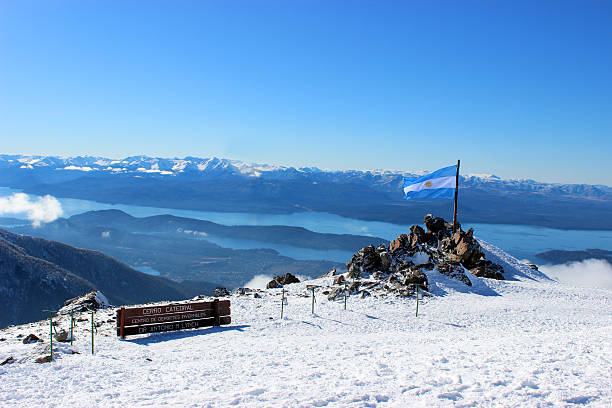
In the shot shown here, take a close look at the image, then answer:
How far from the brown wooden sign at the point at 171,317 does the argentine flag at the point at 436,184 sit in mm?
19840

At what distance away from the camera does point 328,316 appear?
18.0 meters

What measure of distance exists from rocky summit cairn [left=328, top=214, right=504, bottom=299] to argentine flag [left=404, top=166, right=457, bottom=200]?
4.16 meters

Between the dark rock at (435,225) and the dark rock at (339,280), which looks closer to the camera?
the dark rock at (339,280)

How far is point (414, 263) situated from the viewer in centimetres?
2742

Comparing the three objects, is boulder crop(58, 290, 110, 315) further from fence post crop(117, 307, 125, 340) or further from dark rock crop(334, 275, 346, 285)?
dark rock crop(334, 275, 346, 285)

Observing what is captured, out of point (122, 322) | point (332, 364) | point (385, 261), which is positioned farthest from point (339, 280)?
point (332, 364)

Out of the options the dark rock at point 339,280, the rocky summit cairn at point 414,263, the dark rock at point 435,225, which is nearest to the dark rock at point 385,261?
the rocky summit cairn at point 414,263

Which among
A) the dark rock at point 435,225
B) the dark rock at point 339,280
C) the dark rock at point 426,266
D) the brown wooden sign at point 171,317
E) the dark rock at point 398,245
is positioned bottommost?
the dark rock at point 339,280

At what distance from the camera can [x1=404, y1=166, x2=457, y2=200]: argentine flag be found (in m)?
30.8

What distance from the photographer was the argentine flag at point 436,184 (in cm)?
3078

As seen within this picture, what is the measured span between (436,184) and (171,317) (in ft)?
77.4

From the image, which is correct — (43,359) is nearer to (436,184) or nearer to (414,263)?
(414,263)

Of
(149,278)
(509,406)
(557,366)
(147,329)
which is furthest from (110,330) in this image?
(149,278)

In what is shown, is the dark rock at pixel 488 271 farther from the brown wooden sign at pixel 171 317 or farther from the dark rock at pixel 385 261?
the brown wooden sign at pixel 171 317
